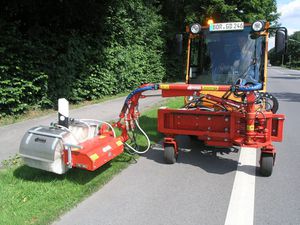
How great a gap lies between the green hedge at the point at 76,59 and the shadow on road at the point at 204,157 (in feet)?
14.3

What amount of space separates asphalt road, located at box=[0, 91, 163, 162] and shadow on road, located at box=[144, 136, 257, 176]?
8.76ft

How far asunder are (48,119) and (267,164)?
6.04 metres

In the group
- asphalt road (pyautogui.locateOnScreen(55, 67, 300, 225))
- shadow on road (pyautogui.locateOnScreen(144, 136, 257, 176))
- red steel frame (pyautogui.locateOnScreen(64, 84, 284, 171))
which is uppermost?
red steel frame (pyautogui.locateOnScreen(64, 84, 284, 171))

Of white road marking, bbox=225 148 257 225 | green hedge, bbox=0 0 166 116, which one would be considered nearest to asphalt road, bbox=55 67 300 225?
white road marking, bbox=225 148 257 225

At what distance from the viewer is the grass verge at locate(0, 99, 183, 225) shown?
362 cm

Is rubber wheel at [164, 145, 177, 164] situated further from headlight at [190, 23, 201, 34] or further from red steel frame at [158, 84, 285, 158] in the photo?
headlight at [190, 23, 201, 34]

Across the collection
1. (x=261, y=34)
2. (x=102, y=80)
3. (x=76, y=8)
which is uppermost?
(x=76, y=8)

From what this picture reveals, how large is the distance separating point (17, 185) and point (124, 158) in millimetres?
1958

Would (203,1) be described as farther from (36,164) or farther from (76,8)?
(36,164)

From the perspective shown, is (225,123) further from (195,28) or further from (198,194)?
(195,28)

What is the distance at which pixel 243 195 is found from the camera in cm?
427

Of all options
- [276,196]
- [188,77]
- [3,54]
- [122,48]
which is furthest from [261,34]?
[122,48]

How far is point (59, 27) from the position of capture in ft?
35.3

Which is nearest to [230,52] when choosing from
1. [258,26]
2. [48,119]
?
[258,26]
